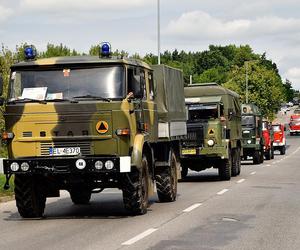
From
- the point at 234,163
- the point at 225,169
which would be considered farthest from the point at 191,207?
the point at 234,163

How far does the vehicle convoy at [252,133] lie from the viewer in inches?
1448

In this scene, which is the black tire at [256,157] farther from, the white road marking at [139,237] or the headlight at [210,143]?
the white road marking at [139,237]

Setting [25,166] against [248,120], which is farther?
[248,120]

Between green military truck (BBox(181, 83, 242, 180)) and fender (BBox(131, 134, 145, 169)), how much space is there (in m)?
10.9

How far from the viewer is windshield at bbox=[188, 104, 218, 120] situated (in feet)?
79.3

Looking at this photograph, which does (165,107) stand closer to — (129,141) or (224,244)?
(129,141)

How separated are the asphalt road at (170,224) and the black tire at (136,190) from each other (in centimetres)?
19

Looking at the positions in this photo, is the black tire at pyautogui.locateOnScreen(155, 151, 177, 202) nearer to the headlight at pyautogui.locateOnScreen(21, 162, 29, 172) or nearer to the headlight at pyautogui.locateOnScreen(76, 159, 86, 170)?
the headlight at pyautogui.locateOnScreen(76, 159, 86, 170)

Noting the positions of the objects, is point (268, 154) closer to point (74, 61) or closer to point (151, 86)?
point (151, 86)

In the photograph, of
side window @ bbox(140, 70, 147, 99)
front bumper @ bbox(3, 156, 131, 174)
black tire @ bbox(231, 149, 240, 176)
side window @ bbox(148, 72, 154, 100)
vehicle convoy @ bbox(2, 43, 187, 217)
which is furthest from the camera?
black tire @ bbox(231, 149, 240, 176)

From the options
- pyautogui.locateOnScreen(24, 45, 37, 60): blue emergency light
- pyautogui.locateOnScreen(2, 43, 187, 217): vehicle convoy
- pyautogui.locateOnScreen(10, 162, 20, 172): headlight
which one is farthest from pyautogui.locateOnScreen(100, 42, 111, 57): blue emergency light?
pyautogui.locateOnScreen(10, 162, 20, 172): headlight

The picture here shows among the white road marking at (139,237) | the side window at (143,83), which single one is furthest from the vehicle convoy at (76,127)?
the white road marking at (139,237)

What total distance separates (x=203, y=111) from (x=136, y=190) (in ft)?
38.4

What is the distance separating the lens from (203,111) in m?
24.2
